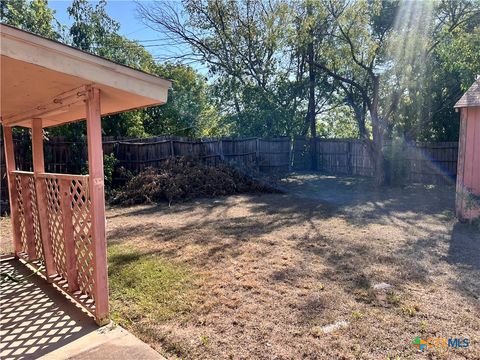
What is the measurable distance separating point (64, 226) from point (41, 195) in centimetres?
58

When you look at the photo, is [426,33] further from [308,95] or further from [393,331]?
[393,331]

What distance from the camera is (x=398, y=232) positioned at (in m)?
5.58

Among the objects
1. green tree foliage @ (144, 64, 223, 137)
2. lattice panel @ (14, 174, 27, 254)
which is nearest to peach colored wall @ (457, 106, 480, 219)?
lattice panel @ (14, 174, 27, 254)

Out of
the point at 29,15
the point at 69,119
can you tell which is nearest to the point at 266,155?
the point at 29,15

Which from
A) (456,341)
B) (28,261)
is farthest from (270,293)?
(28,261)

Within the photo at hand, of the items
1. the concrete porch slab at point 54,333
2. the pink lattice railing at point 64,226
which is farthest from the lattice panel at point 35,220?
the concrete porch slab at point 54,333

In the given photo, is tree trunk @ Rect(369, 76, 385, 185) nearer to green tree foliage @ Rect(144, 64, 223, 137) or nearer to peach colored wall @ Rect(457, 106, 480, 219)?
peach colored wall @ Rect(457, 106, 480, 219)

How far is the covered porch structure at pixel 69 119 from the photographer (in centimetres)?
213

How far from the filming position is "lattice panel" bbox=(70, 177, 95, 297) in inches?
107

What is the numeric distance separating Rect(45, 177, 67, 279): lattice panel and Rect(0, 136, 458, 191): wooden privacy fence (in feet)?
17.2

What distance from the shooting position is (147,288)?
3469mm

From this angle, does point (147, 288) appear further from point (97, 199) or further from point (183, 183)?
point (183, 183)

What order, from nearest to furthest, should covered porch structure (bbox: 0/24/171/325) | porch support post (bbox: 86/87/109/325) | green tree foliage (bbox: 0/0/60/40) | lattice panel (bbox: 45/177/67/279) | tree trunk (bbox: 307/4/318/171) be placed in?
1. covered porch structure (bbox: 0/24/171/325)
2. porch support post (bbox: 86/87/109/325)
3. lattice panel (bbox: 45/177/67/279)
4. green tree foliage (bbox: 0/0/60/40)
5. tree trunk (bbox: 307/4/318/171)

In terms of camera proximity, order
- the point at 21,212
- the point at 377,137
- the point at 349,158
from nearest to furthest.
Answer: the point at 21,212
the point at 377,137
the point at 349,158
